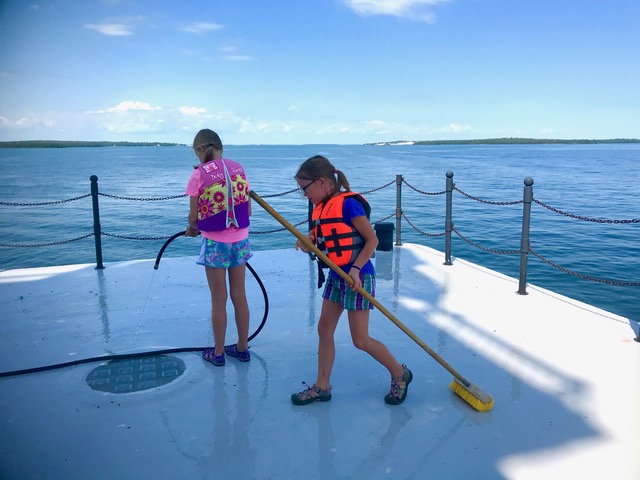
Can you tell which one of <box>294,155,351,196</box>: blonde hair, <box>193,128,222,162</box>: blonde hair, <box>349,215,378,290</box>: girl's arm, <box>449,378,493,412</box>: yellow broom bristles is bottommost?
<box>449,378,493,412</box>: yellow broom bristles

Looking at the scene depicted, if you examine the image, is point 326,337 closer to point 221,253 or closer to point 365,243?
point 365,243

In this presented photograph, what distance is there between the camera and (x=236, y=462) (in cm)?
283

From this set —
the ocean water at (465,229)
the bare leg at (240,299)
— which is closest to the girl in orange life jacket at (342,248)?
the bare leg at (240,299)

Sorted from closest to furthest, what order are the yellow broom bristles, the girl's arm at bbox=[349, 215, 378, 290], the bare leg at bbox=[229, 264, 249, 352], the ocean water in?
the girl's arm at bbox=[349, 215, 378, 290]
the yellow broom bristles
the bare leg at bbox=[229, 264, 249, 352]
the ocean water

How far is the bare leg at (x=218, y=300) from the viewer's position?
12.3 feet

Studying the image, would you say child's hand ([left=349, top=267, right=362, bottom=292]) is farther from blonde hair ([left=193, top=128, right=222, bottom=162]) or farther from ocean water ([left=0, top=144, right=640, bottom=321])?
ocean water ([left=0, top=144, right=640, bottom=321])

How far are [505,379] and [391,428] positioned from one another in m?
1.11

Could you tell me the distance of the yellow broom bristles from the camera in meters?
3.30

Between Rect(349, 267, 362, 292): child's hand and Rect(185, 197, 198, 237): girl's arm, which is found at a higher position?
Rect(185, 197, 198, 237): girl's arm

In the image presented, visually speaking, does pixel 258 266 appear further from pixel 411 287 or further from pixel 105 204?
pixel 105 204

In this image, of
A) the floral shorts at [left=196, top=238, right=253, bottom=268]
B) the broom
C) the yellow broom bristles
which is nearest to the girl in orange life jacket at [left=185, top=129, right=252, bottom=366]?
the floral shorts at [left=196, top=238, right=253, bottom=268]

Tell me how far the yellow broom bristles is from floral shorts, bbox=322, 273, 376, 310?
882 millimetres

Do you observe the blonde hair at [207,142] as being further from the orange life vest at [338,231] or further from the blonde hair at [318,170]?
the orange life vest at [338,231]

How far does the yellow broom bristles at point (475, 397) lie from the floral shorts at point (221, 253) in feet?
5.71
